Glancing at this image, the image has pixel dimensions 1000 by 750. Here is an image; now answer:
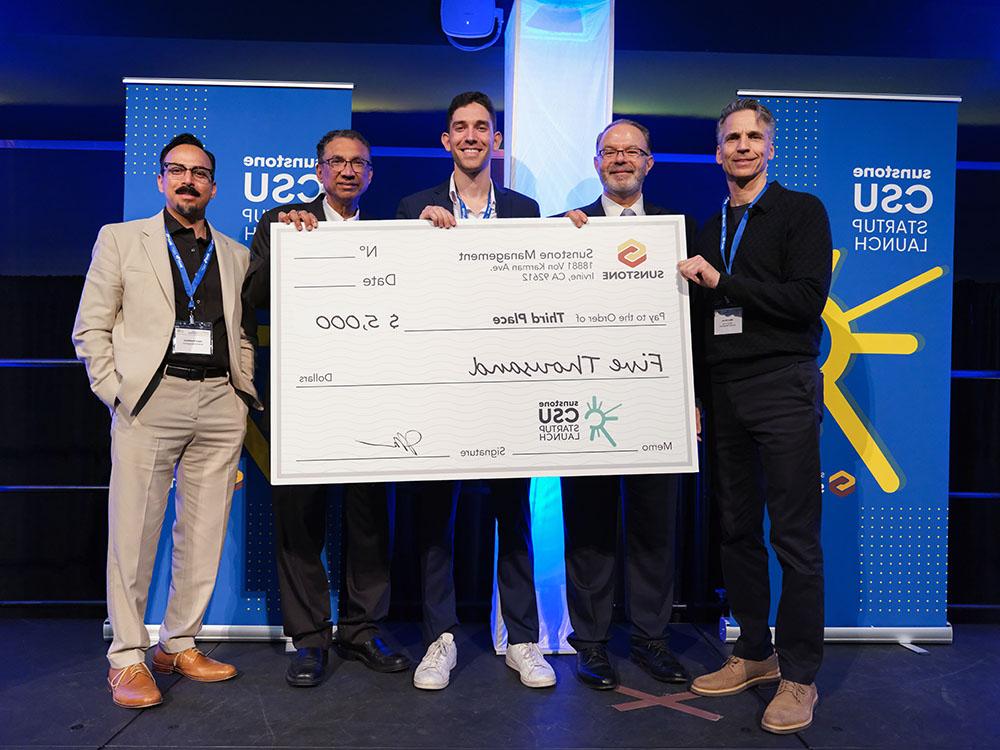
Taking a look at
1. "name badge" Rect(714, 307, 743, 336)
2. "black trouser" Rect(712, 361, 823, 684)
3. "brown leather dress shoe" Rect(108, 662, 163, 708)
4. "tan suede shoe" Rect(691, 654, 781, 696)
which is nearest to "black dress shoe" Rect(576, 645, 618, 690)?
"tan suede shoe" Rect(691, 654, 781, 696)

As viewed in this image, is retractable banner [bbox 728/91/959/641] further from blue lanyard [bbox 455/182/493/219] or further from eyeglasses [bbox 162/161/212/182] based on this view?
eyeglasses [bbox 162/161/212/182]

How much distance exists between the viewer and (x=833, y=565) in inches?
132

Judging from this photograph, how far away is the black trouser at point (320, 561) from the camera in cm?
287

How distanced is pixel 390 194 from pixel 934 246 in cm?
245

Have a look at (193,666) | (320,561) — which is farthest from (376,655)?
(193,666)

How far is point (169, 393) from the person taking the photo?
2736 millimetres

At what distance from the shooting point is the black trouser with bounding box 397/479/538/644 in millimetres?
2805

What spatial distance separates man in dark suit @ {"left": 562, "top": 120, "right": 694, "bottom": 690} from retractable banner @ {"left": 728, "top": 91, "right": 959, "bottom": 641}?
0.63 meters

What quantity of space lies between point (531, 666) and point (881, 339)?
191cm

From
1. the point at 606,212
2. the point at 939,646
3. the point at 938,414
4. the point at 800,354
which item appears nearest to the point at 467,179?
the point at 606,212

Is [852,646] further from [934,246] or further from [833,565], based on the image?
[934,246]

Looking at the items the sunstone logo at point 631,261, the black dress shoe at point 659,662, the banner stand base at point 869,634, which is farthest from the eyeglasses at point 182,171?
the banner stand base at point 869,634

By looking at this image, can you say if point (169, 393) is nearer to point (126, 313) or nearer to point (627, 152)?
point (126, 313)

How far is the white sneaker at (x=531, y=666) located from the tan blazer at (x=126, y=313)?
1.50 metres
